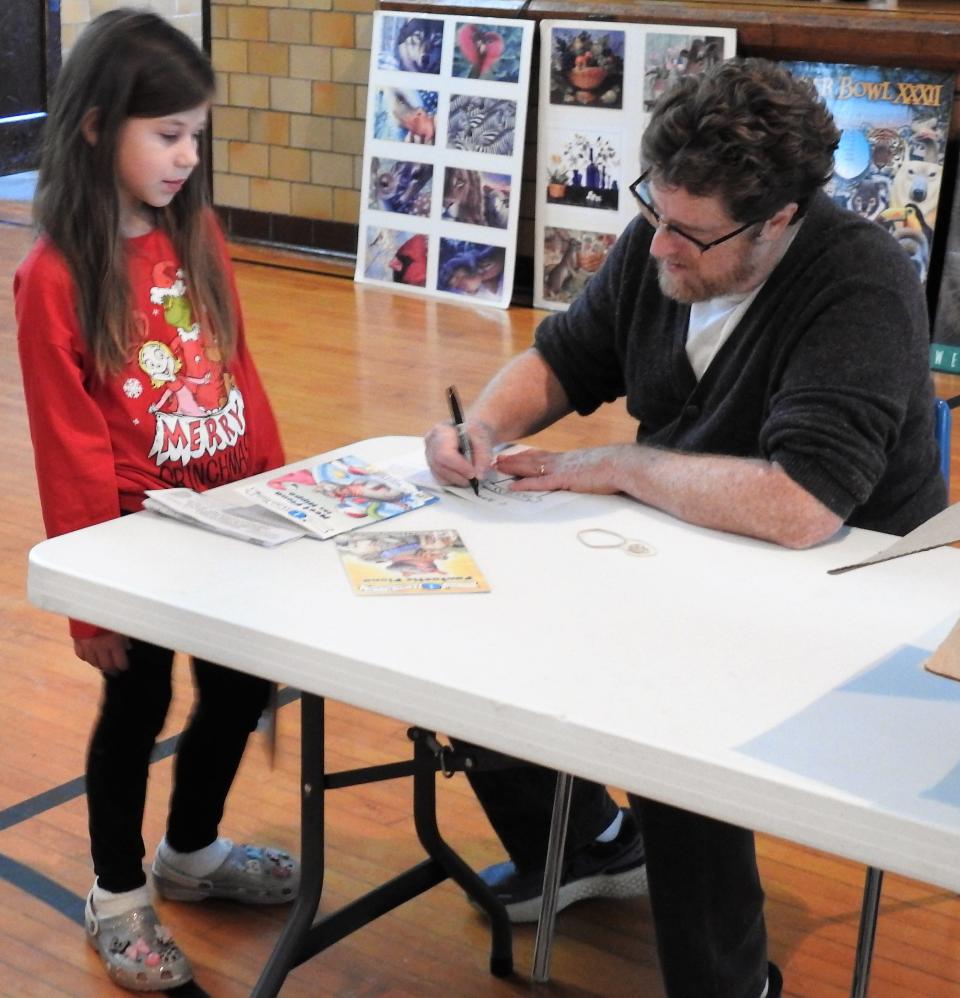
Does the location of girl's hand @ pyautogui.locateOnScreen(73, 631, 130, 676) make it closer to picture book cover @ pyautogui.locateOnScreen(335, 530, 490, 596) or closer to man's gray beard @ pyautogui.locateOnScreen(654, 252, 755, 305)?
picture book cover @ pyautogui.locateOnScreen(335, 530, 490, 596)

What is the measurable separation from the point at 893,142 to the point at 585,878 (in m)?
3.82

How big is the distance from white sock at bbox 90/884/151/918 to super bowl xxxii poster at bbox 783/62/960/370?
398 centimetres

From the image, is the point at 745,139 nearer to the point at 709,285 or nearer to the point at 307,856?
the point at 709,285

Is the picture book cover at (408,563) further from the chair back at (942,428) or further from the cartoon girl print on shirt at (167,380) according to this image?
the chair back at (942,428)

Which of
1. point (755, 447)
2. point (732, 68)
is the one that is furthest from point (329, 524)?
point (732, 68)

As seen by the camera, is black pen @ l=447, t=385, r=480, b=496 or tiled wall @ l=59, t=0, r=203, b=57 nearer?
black pen @ l=447, t=385, r=480, b=496

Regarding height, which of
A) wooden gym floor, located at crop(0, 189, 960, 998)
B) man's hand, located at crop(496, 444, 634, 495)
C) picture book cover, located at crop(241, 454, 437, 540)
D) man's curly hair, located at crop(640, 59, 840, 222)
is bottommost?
wooden gym floor, located at crop(0, 189, 960, 998)

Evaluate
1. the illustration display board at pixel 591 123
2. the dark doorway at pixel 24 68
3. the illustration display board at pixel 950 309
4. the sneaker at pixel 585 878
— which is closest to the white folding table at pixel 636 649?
the sneaker at pixel 585 878

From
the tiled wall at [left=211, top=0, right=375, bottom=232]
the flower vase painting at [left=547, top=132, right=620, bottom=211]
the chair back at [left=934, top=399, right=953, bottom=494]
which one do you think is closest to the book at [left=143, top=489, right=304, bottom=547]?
the chair back at [left=934, top=399, right=953, bottom=494]

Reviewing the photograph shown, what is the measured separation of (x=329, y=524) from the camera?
1.76 metres

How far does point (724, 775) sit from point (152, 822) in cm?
143

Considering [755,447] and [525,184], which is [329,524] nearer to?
[755,447]

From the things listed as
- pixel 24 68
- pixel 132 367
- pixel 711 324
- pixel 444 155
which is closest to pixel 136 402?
pixel 132 367

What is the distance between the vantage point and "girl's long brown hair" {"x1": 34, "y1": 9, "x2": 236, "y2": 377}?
1.81 meters
